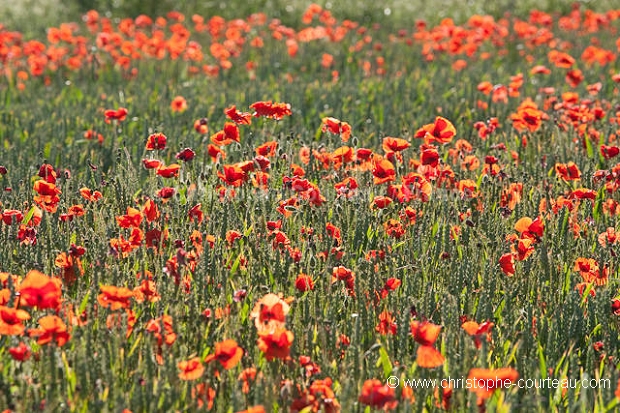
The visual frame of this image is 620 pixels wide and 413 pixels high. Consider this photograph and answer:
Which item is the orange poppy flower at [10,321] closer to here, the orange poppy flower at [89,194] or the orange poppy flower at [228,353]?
the orange poppy flower at [228,353]

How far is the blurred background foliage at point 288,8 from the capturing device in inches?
500

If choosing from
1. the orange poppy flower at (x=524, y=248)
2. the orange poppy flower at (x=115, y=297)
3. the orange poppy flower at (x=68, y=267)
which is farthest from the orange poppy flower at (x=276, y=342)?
the orange poppy flower at (x=524, y=248)

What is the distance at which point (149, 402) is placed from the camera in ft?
7.70

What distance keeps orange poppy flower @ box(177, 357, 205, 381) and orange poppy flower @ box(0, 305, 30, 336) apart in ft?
1.38

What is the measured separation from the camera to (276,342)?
2316 mm

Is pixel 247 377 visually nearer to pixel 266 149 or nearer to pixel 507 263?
pixel 507 263

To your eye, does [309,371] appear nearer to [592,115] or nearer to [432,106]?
[592,115]

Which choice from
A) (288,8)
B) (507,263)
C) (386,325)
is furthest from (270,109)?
(288,8)

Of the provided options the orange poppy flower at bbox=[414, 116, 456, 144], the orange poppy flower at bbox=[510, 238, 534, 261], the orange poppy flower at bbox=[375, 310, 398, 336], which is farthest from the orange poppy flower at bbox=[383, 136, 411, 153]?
the orange poppy flower at bbox=[375, 310, 398, 336]

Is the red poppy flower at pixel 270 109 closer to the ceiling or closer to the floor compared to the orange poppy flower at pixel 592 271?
closer to the ceiling

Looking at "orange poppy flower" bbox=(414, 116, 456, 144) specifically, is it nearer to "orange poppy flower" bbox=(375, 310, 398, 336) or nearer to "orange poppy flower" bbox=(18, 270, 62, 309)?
"orange poppy flower" bbox=(375, 310, 398, 336)

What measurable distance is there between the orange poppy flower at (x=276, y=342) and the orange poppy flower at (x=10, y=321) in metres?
0.60

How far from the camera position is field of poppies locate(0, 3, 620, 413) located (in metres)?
2.40

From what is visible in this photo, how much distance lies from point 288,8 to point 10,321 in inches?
435
